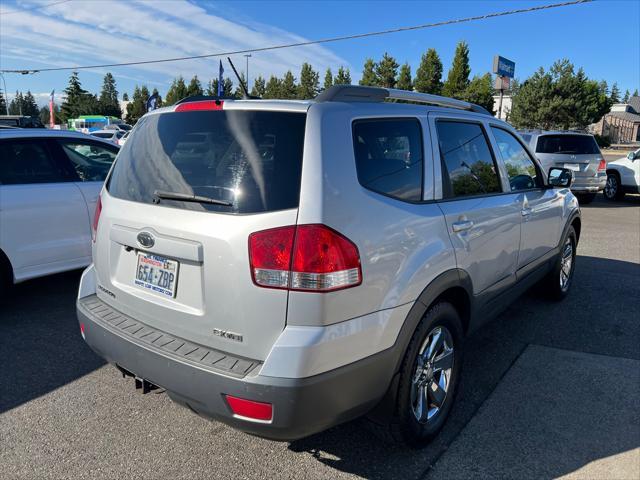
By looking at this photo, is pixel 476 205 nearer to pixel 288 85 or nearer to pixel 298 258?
pixel 298 258

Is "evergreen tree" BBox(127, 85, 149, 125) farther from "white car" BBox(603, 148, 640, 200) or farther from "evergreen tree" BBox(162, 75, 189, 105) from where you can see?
"white car" BBox(603, 148, 640, 200)

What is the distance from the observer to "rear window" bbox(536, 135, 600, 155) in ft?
43.0

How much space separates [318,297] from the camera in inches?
80.4

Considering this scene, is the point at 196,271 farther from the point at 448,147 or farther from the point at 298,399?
the point at 448,147

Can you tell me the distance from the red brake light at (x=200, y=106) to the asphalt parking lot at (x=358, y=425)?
1.80 meters

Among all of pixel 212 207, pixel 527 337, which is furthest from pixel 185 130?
Answer: pixel 527 337

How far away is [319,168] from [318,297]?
1.77 feet

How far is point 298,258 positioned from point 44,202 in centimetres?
363

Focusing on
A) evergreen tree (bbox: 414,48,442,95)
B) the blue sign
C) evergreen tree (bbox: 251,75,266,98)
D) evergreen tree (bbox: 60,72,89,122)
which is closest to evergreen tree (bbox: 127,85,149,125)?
evergreen tree (bbox: 60,72,89,122)

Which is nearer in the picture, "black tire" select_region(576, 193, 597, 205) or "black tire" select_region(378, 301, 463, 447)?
"black tire" select_region(378, 301, 463, 447)

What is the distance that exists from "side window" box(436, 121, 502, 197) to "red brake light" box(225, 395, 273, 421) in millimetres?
1587

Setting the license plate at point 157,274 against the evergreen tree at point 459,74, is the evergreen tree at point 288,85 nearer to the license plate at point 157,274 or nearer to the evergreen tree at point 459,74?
the evergreen tree at point 459,74

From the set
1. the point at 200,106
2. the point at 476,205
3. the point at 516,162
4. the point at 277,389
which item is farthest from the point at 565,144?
the point at 277,389

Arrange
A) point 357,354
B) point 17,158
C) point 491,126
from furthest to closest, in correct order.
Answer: point 17,158
point 491,126
point 357,354
